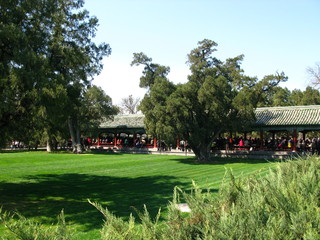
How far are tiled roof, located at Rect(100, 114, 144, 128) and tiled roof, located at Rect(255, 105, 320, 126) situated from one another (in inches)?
542

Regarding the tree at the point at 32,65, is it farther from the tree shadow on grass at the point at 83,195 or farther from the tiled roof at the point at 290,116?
the tiled roof at the point at 290,116

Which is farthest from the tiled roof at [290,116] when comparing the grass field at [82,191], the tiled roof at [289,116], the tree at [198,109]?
the grass field at [82,191]

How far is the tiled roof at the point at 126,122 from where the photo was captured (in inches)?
1389

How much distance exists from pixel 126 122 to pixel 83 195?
2601 centimetres

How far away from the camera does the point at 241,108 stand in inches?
862

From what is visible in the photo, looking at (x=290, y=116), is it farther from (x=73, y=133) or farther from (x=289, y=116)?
(x=73, y=133)

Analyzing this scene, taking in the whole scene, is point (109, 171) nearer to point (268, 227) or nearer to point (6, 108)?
point (6, 108)

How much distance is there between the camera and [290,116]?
25.5 m

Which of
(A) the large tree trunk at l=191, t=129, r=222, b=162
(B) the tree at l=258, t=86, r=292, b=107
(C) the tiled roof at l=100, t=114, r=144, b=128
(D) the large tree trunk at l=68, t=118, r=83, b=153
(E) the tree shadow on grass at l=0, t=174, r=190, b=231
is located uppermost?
(B) the tree at l=258, t=86, r=292, b=107

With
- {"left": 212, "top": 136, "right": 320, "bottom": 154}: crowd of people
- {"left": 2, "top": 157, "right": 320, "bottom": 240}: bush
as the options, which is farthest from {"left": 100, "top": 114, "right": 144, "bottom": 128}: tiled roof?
{"left": 2, "top": 157, "right": 320, "bottom": 240}: bush

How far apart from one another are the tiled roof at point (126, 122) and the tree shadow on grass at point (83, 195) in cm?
2015

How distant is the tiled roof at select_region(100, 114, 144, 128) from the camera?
35.3m

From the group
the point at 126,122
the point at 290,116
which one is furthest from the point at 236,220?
the point at 126,122

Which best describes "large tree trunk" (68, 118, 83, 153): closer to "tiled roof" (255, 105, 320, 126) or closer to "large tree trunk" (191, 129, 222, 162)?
"large tree trunk" (191, 129, 222, 162)
